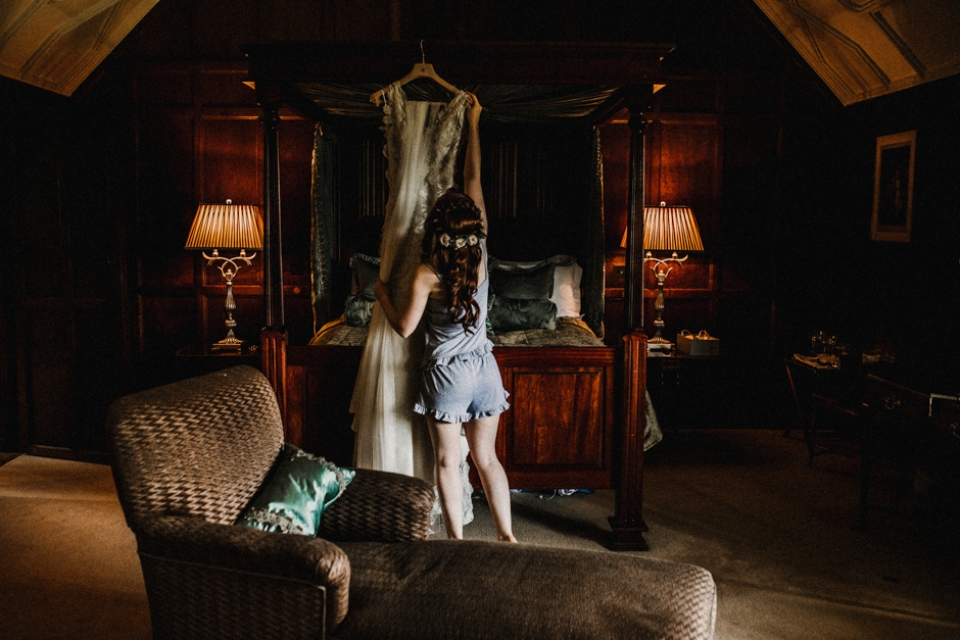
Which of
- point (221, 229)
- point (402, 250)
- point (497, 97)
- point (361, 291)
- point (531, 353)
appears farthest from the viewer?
point (361, 291)

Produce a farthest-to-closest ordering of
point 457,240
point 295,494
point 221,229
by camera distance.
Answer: point 221,229
point 457,240
point 295,494

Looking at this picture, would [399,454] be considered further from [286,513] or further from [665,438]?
[665,438]

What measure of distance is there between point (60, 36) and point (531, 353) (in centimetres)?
348

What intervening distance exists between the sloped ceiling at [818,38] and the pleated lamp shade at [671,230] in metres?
1.37

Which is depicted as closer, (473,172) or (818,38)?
(473,172)

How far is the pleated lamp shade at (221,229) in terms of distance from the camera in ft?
17.0

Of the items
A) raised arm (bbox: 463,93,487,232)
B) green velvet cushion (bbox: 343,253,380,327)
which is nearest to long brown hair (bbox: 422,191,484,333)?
raised arm (bbox: 463,93,487,232)

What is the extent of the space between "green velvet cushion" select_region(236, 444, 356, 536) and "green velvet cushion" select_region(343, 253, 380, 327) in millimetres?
2278

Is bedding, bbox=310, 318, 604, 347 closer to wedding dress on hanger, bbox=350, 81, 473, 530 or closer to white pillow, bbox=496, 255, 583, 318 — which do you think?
white pillow, bbox=496, 255, 583, 318

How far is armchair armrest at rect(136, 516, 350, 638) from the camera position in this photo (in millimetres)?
2127

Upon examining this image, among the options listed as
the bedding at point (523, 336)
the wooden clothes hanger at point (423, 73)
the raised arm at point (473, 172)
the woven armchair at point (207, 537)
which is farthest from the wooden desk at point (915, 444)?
the woven armchair at point (207, 537)

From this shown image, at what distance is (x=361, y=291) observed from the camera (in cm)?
530

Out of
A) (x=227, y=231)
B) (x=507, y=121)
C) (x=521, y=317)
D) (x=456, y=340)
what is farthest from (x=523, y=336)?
(x=227, y=231)

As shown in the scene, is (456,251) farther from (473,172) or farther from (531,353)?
(531,353)
